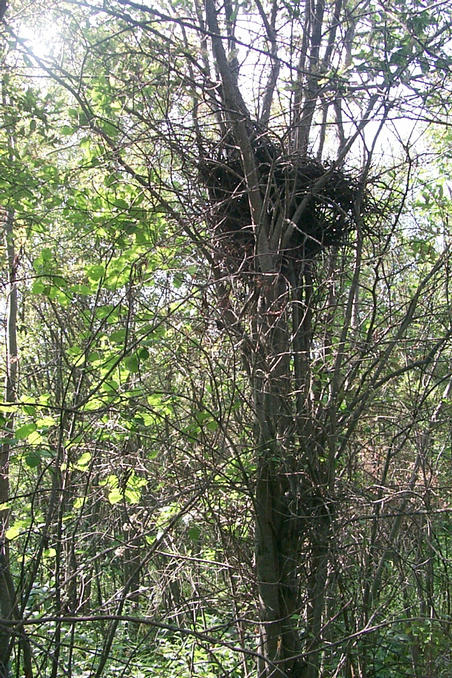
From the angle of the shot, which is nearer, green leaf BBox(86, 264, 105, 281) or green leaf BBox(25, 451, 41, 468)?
green leaf BBox(25, 451, 41, 468)

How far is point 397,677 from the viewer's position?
4.95 m

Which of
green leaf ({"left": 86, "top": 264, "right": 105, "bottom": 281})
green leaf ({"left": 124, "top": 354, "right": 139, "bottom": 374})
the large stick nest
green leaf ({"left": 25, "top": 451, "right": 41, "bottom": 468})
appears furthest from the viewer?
the large stick nest

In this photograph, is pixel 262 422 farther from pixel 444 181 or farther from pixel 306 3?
pixel 444 181

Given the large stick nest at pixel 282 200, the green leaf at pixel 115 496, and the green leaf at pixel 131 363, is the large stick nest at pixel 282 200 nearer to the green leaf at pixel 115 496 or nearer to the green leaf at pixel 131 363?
the green leaf at pixel 131 363

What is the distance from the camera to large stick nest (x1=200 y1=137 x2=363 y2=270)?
338 centimetres

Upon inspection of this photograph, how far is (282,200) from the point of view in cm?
363

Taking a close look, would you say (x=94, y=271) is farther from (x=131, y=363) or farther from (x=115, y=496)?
(x=115, y=496)

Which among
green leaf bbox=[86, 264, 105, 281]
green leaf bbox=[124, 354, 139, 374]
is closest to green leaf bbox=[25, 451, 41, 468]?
→ green leaf bbox=[124, 354, 139, 374]

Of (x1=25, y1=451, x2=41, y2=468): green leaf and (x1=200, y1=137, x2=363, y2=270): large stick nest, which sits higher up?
(x1=200, y1=137, x2=363, y2=270): large stick nest

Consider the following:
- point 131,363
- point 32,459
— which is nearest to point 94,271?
point 131,363

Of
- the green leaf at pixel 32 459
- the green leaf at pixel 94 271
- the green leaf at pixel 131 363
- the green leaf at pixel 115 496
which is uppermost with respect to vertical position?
the green leaf at pixel 94 271

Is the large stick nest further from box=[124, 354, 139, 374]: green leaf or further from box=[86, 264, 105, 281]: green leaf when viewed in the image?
box=[124, 354, 139, 374]: green leaf

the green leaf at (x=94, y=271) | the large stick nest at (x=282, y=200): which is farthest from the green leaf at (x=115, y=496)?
→ the large stick nest at (x=282, y=200)

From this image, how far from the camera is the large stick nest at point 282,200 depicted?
3379mm
